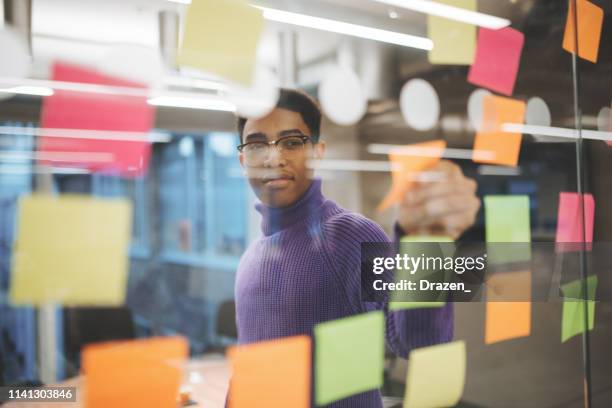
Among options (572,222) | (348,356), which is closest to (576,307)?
(572,222)

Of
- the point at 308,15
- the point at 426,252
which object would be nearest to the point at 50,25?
the point at 308,15

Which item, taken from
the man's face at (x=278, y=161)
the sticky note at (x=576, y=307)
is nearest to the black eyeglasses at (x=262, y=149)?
the man's face at (x=278, y=161)

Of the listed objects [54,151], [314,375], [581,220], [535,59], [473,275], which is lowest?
[314,375]

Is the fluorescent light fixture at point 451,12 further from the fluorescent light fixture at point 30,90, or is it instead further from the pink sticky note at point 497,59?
the fluorescent light fixture at point 30,90

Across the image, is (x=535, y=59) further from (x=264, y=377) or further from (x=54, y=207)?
(x=54, y=207)

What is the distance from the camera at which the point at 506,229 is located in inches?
48.4

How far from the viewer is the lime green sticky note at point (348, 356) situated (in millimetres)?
901

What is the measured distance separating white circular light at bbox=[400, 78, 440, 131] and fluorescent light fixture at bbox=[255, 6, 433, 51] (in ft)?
0.29

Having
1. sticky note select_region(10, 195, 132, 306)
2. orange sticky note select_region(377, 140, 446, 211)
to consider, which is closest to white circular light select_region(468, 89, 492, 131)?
orange sticky note select_region(377, 140, 446, 211)

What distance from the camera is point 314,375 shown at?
90 cm

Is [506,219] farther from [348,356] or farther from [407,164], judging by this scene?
[348,356]

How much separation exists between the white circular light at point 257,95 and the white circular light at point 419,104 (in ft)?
1.23

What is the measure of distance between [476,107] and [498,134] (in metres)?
0.10

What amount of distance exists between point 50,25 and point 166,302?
507 millimetres
